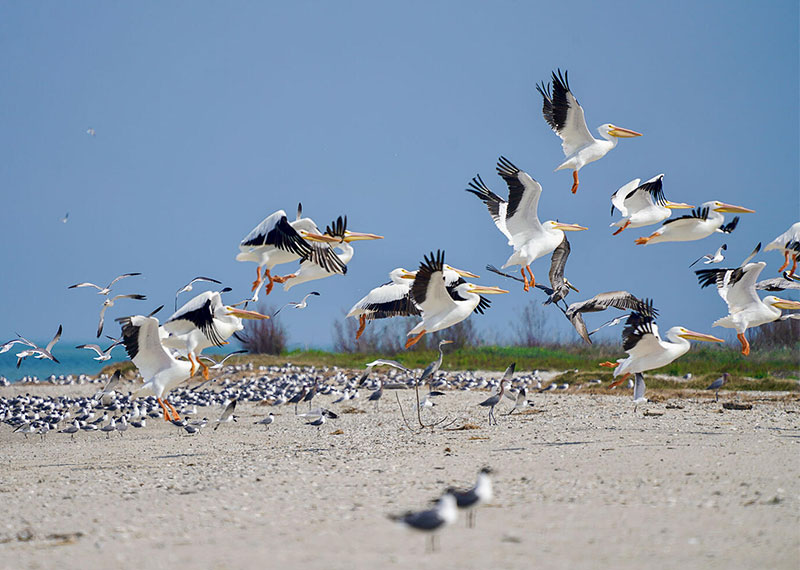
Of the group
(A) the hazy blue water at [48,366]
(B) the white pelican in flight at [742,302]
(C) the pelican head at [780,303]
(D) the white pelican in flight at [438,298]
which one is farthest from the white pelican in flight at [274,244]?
(A) the hazy blue water at [48,366]

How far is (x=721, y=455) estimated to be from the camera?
816 centimetres

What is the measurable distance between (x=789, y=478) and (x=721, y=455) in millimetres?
1258

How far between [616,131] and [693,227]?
237 cm

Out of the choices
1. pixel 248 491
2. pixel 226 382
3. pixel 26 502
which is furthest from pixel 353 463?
pixel 226 382

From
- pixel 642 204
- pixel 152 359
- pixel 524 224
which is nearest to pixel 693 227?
pixel 642 204

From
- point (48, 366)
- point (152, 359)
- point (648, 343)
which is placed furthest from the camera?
point (48, 366)

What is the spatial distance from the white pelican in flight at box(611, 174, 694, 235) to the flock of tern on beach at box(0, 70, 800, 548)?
0.02m

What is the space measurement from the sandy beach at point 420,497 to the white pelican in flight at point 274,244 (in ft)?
7.90

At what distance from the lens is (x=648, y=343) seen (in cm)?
1043

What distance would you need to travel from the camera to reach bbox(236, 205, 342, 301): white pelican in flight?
1043cm

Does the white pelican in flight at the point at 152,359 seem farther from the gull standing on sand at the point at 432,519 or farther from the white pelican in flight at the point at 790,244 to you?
the white pelican in flight at the point at 790,244

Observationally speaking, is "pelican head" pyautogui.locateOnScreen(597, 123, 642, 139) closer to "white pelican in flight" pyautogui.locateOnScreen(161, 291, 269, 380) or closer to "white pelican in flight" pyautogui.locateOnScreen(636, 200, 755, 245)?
"white pelican in flight" pyautogui.locateOnScreen(636, 200, 755, 245)

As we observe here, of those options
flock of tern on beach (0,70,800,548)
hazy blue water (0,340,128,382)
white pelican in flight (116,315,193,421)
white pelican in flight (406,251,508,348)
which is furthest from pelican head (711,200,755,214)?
hazy blue water (0,340,128,382)

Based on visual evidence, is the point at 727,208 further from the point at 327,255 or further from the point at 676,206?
the point at 327,255
